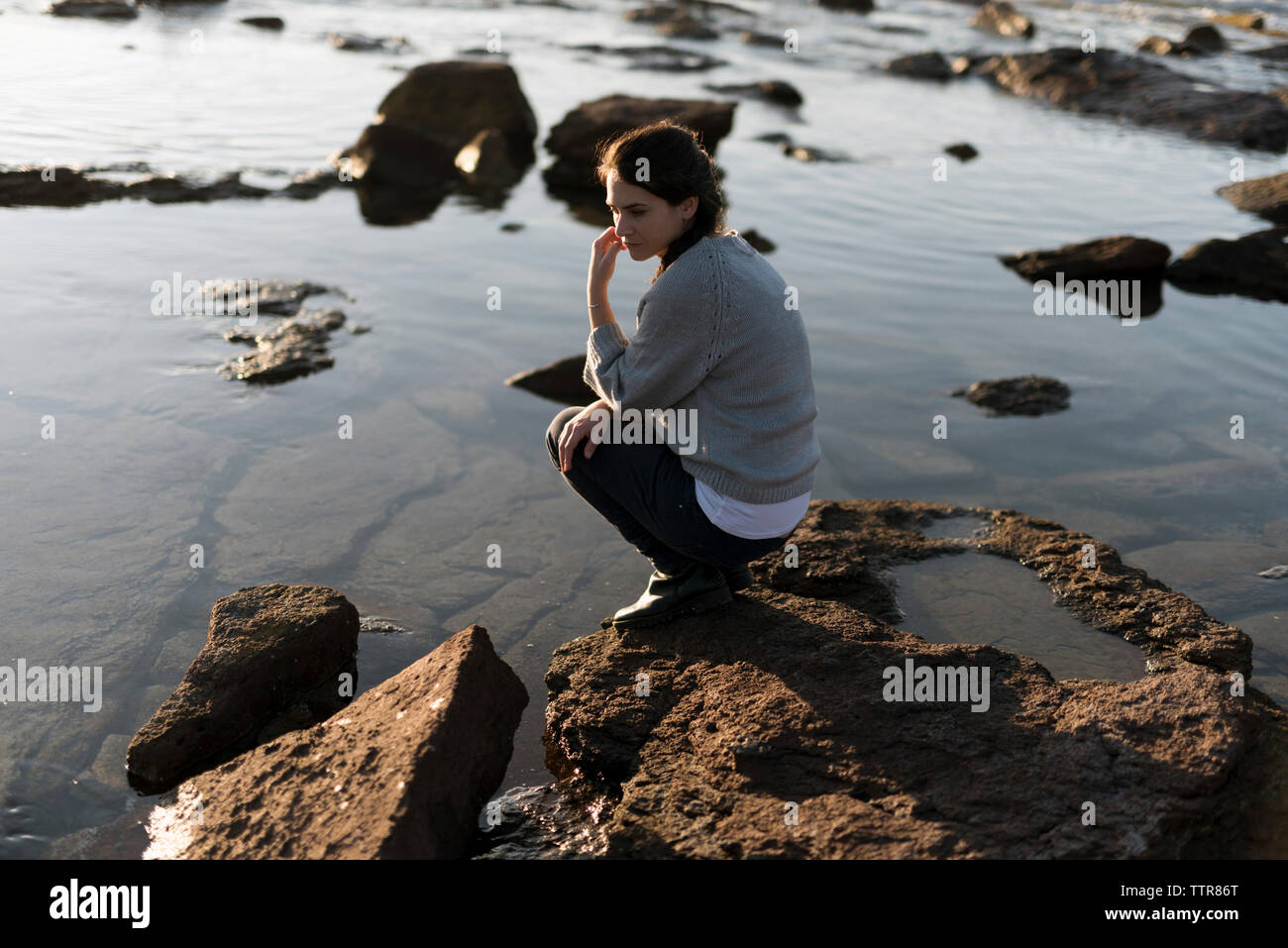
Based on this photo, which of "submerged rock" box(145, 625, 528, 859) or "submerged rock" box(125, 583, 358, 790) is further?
"submerged rock" box(125, 583, 358, 790)

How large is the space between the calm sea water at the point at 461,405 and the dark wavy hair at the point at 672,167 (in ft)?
5.37

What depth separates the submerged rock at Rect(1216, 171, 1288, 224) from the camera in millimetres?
10555

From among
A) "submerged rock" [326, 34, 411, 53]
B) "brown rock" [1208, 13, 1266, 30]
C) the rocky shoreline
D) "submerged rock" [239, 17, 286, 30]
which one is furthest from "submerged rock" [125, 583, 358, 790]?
"brown rock" [1208, 13, 1266, 30]

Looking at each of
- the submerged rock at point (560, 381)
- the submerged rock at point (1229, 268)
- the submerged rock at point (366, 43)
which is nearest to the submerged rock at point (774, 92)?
the submerged rock at point (366, 43)

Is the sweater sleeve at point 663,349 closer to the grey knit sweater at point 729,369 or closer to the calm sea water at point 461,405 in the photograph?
the grey knit sweater at point 729,369

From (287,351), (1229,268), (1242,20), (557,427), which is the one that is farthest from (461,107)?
Answer: (1242,20)

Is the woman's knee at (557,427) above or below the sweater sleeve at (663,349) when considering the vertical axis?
below

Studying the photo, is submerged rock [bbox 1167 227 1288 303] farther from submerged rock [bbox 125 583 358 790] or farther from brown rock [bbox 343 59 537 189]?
submerged rock [bbox 125 583 358 790]

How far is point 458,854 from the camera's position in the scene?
3.01m

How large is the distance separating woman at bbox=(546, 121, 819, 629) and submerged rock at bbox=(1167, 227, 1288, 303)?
6.46 meters

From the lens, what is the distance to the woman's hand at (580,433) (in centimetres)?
361
